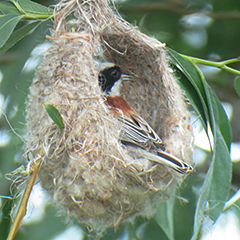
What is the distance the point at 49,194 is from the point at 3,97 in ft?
2.63

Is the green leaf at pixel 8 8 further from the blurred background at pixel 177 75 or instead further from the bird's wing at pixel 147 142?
the bird's wing at pixel 147 142

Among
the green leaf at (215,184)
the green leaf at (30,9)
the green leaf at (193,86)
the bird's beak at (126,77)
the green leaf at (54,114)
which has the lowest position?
the green leaf at (215,184)

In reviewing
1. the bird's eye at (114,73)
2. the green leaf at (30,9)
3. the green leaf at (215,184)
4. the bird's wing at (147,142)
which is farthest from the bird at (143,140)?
the green leaf at (30,9)

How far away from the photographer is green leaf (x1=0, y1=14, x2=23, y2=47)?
4.48 ft

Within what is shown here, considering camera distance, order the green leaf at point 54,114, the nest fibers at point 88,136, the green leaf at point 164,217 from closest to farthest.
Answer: the green leaf at point 54,114 < the nest fibers at point 88,136 < the green leaf at point 164,217

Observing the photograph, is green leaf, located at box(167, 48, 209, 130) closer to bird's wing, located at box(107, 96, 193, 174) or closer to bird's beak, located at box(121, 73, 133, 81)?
bird's wing, located at box(107, 96, 193, 174)

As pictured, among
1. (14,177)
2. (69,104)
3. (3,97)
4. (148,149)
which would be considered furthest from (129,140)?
(3,97)

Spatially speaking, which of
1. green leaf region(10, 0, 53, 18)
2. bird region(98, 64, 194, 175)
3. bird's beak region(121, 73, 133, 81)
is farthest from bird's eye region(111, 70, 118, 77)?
green leaf region(10, 0, 53, 18)

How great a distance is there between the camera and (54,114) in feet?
3.81

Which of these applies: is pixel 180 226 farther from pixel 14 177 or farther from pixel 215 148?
pixel 14 177

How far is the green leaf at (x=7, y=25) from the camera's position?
137cm

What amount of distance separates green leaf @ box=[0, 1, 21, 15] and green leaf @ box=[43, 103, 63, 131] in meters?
0.69

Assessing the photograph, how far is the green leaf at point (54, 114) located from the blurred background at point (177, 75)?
769mm

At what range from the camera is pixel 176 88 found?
5.66ft
